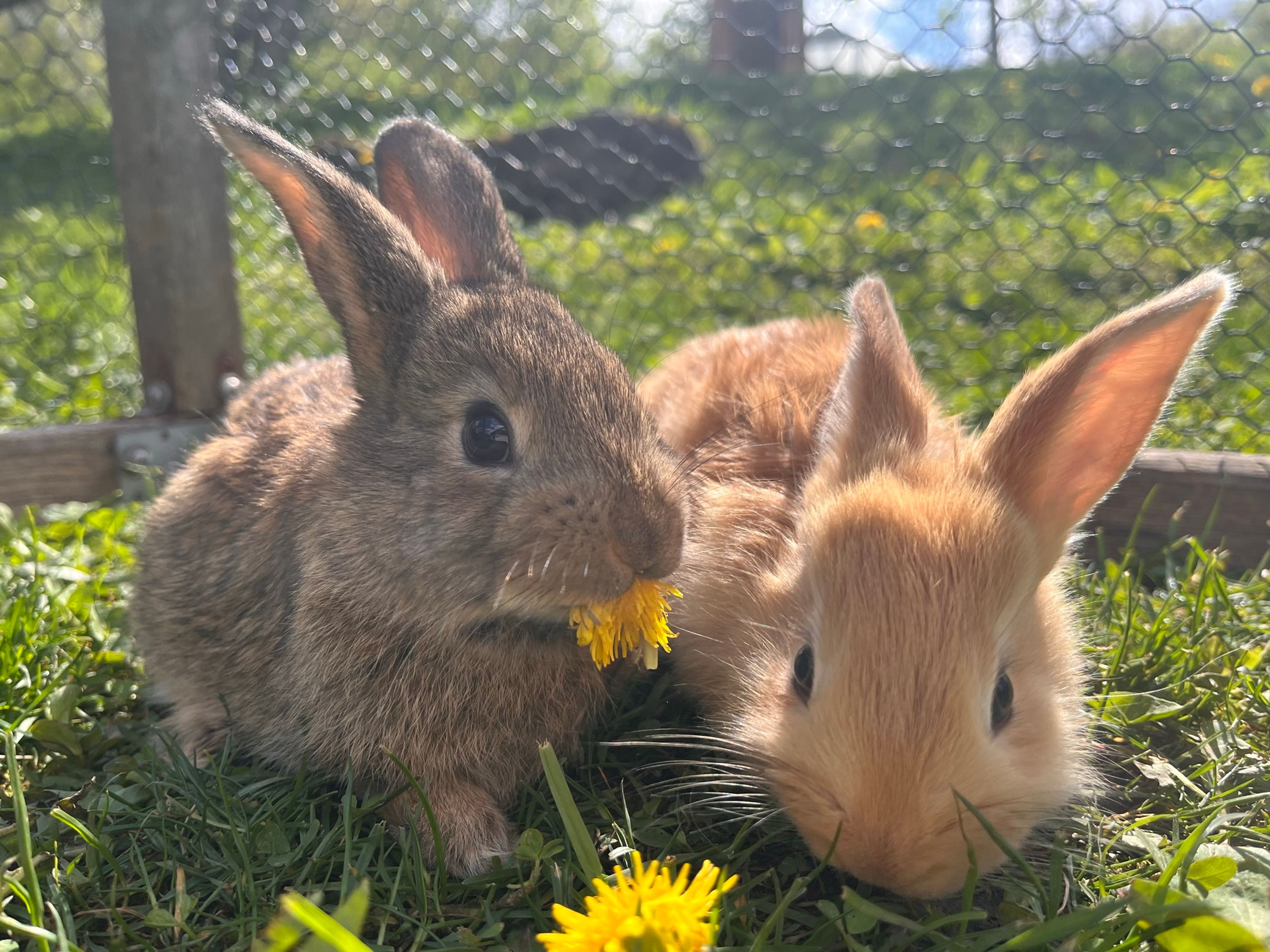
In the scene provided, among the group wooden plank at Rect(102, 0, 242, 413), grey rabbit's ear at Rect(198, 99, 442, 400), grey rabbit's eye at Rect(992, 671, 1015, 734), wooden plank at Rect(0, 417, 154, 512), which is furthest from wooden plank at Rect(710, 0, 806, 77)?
grey rabbit's eye at Rect(992, 671, 1015, 734)

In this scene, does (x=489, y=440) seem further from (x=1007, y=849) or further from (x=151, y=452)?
(x=151, y=452)

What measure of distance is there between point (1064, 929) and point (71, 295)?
15.9ft

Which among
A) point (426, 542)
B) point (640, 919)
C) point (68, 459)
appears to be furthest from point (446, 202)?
point (68, 459)

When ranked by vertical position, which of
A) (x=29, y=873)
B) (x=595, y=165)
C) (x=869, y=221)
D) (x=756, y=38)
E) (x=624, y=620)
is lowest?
(x=29, y=873)

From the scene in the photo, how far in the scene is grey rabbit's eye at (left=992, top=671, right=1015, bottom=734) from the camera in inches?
62.9

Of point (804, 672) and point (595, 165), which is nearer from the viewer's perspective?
point (804, 672)

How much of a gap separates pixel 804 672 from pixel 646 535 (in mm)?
354

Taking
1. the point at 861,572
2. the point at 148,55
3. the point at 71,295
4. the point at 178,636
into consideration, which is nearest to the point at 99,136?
the point at 148,55

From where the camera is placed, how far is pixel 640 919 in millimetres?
1222

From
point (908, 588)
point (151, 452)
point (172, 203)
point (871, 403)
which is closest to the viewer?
point (908, 588)

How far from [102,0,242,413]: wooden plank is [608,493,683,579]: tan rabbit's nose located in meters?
2.05

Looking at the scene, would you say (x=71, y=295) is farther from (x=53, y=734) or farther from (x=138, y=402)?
(x=53, y=734)

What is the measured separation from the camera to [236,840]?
1644 millimetres

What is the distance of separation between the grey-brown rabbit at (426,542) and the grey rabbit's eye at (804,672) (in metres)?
0.27
